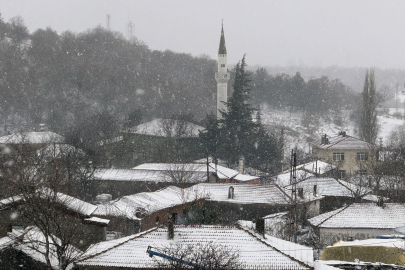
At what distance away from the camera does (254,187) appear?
24312 mm

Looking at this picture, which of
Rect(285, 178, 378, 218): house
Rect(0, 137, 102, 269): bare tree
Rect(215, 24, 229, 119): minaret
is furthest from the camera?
Rect(215, 24, 229, 119): minaret

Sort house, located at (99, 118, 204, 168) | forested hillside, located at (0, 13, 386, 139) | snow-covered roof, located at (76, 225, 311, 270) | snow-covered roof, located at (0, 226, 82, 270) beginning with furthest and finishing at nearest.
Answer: forested hillside, located at (0, 13, 386, 139)
house, located at (99, 118, 204, 168)
snow-covered roof, located at (0, 226, 82, 270)
snow-covered roof, located at (76, 225, 311, 270)

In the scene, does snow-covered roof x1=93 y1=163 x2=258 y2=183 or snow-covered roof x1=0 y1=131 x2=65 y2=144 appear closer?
snow-covered roof x1=93 y1=163 x2=258 y2=183

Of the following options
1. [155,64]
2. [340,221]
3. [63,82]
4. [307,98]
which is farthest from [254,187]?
[155,64]

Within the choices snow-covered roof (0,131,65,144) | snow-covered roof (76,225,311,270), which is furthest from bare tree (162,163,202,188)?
snow-covered roof (76,225,311,270)

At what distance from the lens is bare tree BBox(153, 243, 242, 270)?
1079cm

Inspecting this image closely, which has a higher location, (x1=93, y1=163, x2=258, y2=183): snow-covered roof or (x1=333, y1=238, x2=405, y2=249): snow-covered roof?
(x1=93, y1=163, x2=258, y2=183): snow-covered roof

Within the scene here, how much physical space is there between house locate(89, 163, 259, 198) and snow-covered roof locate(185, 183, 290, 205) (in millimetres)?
3101

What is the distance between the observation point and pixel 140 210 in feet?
63.4


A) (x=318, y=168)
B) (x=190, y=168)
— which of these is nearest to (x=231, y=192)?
(x=190, y=168)

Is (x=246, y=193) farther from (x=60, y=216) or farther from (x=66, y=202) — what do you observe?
(x=60, y=216)

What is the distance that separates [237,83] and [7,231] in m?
31.7

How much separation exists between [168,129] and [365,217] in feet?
90.9

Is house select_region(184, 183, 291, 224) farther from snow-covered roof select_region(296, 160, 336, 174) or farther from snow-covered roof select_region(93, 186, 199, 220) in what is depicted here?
snow-covered roof select_region(296, 160, 336, 174)
